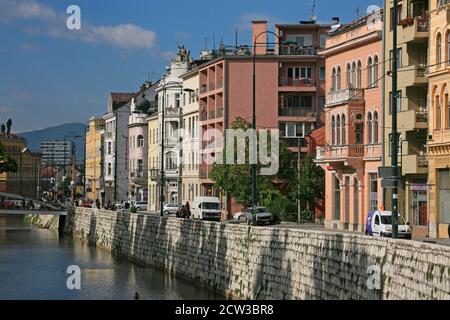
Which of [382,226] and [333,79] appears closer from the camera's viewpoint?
[382,226]

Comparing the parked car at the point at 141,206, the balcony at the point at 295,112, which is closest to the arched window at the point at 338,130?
the balcony at the point at 295,112

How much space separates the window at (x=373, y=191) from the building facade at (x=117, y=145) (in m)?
77.0

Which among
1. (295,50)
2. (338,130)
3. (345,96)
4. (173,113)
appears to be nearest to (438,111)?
(345,96)

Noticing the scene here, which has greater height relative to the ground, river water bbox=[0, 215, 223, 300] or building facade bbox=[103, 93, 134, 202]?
building facade bbox=[103, 93, 134, 202]

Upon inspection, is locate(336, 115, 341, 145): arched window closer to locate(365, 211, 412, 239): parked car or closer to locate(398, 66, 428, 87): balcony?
locate(398, 66, 428, 87): balcony

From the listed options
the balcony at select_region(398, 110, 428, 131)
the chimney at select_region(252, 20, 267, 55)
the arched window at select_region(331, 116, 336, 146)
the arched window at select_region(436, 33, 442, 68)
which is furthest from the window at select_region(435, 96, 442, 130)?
the chimney at select_region(252, 20, 267, 55)

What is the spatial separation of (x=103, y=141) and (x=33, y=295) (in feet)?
379

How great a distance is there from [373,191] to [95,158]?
360 feet

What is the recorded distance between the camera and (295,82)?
9031 cm

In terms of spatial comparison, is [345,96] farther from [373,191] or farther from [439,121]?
[439,121]

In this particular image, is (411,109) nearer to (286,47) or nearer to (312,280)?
(312,280)

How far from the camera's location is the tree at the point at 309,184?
7488 cm

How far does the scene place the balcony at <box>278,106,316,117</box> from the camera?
294 feet

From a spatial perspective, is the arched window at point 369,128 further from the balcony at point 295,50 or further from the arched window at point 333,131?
the balcony at point 295,50
